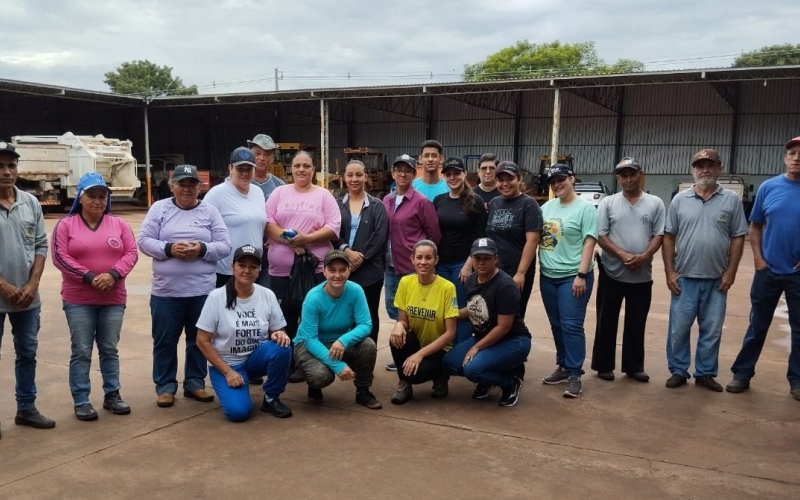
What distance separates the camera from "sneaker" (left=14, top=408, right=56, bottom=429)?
13.6ft

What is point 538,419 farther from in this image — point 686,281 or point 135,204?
point 135,204

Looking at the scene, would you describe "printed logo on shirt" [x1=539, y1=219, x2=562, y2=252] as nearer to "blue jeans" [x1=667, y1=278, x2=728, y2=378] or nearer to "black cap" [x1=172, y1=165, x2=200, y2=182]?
"blue jeans" [x1=667, y1=278, x2=728, y2=378]

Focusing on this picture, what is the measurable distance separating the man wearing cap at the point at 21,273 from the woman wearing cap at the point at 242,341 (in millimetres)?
1042

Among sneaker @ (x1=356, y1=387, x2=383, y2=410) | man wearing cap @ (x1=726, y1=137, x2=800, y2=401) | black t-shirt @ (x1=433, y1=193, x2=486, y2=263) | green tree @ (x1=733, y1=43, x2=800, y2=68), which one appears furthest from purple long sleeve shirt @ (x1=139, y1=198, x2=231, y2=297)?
green tree @ (x1=733, y1=43, x2=800, y2=68)

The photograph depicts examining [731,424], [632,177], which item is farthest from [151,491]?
[632,177]

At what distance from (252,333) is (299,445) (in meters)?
0.94

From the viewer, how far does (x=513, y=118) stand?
3200cm

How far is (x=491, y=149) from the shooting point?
3269 cm

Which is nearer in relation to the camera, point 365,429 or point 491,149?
point 365,429

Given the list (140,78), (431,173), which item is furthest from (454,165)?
(140,78)

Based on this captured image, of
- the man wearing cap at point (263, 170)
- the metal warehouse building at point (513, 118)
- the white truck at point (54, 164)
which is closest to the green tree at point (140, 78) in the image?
the metal warehouse building at point (513, 118)

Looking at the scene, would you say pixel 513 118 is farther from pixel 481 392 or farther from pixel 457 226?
pixel 481 392

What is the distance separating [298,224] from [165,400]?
5.28ft

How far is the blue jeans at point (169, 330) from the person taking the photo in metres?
4.65
